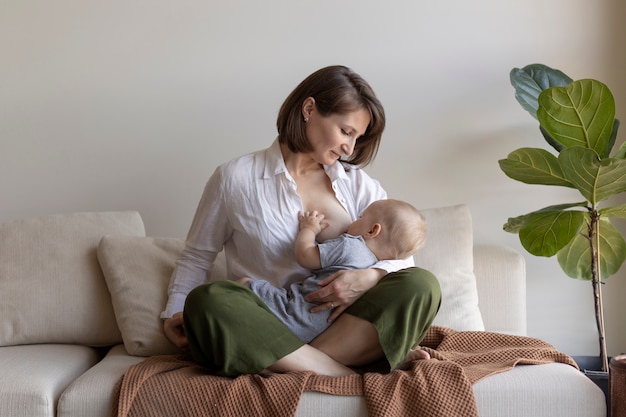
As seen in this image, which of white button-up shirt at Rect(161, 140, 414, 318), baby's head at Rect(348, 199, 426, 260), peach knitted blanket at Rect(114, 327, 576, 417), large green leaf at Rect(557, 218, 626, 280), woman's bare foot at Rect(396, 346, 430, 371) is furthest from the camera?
large green leaf at Rect(557, 218, 626, 280)

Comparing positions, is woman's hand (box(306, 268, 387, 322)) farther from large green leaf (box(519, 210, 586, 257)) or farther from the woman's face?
large green leaf (box(519, 210, 586, 257))

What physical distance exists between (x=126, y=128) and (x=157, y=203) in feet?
0.97

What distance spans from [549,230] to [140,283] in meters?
1.28

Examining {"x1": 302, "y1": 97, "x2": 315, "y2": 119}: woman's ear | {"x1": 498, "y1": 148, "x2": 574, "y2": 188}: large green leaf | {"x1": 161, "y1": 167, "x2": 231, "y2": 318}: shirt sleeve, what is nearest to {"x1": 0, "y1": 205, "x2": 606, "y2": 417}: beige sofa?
{"x1": 161, "y1": 167, "x2": 231, "y2": 318}: shirt sleeve

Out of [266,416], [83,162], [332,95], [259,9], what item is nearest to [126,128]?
[83,162]

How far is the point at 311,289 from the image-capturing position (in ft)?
7.52

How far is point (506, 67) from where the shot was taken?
10.1 ft

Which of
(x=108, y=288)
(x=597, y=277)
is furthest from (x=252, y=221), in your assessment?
(x=597, y=277)

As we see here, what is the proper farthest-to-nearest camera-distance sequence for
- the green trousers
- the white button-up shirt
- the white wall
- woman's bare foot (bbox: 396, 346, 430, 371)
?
1. the white wall
2. the white button-up shirt
3. woman's bare foot (bbox: 396, 346, 430, 371)
4. the green trousers

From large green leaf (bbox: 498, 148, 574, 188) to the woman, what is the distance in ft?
1.43

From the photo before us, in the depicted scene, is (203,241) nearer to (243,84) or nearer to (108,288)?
(108,288)

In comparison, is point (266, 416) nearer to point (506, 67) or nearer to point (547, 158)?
point (547, 158)

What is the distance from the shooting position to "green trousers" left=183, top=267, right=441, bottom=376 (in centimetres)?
210

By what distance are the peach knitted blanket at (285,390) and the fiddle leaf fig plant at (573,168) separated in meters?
0.64
